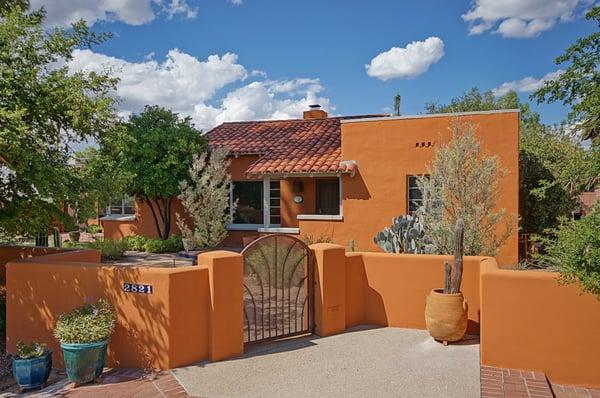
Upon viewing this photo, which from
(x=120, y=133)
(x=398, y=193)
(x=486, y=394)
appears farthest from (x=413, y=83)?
(x=486, y=394)

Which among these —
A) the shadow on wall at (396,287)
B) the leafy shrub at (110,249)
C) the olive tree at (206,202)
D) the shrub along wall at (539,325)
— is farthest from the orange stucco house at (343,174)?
the shrub along wall at (539,325)

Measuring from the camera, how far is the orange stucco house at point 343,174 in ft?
43.7

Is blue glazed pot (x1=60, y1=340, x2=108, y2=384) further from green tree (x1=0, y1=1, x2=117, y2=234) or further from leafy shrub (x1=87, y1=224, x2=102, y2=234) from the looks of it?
leafy shrub (x1=87, y1=224, x2=102, y2=234)

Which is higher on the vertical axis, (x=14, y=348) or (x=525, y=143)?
(x=525, y=143)

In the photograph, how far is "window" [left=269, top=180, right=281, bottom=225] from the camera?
1841 centimetres

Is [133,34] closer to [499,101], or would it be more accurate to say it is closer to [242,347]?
[242,347]

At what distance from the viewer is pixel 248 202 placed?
1912 cm

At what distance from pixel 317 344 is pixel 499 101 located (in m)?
41.0

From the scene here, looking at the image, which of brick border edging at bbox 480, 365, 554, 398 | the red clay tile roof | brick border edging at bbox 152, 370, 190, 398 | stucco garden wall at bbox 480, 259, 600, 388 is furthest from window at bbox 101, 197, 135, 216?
brick border edging at bbox 480, 365, 554, 398

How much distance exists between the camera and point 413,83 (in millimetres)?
28516

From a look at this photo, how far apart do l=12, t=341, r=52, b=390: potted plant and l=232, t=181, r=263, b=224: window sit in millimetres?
12502

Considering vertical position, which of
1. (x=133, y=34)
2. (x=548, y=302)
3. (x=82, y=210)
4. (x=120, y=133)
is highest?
(x=133, y=34)

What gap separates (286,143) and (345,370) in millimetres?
13254

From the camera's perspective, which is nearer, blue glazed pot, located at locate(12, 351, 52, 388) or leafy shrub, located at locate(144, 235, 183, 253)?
blue glazed pot, located at locate(12, 351, 52, 388)
